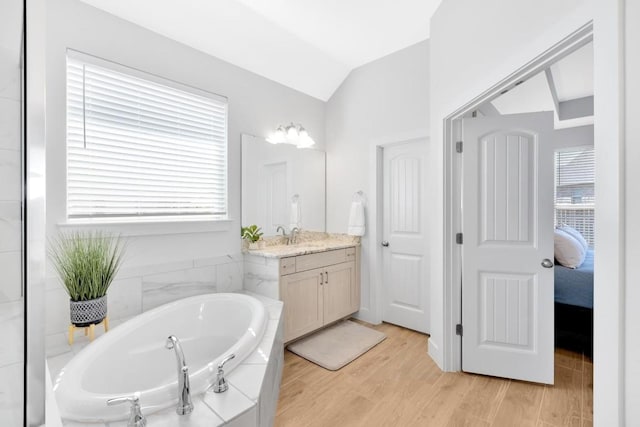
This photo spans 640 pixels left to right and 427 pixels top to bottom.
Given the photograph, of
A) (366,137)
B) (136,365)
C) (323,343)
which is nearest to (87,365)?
(136,365)

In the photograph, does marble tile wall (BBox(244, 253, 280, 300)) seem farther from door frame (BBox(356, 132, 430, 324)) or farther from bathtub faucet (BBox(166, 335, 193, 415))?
bathtub faucet (BBox(166, 335, 193, 415))

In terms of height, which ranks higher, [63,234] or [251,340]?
[63,234]

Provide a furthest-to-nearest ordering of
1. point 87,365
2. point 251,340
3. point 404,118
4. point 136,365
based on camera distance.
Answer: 1. point 404,118
2. point 136,365
3. point 251,340
4. point 87,365

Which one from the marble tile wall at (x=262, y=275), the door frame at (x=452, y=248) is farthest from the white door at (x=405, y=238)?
the marble tile wall at (x=262, y=275)

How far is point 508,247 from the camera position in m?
2.05

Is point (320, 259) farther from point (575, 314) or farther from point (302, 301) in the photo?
point (575, 314)

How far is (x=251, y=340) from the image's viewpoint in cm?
159

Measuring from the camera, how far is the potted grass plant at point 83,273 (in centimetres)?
161

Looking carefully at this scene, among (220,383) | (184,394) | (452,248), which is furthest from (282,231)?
(184,394)

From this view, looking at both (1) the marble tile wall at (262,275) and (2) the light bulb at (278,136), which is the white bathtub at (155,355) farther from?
(2) the light bulb at (278,136)

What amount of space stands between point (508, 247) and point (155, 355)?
8.22 ft

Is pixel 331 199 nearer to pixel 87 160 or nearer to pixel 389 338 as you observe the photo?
pixel 389 338

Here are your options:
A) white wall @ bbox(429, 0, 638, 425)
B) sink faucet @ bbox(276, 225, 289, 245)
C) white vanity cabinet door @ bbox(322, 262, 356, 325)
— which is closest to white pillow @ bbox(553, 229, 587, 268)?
white wall @ bbox(429, 0, 638, 425)
